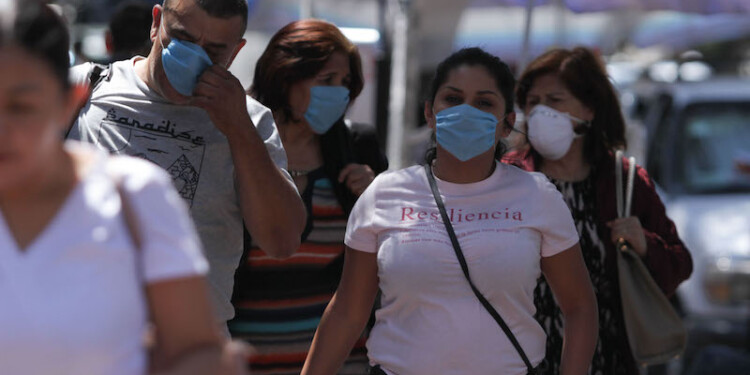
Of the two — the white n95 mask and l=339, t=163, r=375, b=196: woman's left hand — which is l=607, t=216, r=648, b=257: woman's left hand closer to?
the white n95 mask

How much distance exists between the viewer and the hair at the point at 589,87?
165 inches

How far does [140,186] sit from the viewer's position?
5.93 feet

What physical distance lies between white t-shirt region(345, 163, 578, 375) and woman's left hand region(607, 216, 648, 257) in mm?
722

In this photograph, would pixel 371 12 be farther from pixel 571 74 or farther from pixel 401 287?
pixel 401 287

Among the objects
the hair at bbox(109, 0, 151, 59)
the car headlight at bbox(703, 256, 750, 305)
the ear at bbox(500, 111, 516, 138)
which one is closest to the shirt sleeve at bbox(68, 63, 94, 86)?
the ear at bbox(500, 111, 516, 138)

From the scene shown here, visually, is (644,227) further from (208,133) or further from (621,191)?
(208,133)

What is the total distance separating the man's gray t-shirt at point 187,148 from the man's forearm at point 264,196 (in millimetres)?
78

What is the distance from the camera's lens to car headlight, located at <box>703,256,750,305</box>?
695cm

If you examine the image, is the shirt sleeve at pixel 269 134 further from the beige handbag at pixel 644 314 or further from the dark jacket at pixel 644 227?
the beige handbag at pixel 644 314

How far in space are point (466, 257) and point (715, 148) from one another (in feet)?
16.8

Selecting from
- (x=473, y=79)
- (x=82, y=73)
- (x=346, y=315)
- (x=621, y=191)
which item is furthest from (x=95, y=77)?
(x=621, y=191)

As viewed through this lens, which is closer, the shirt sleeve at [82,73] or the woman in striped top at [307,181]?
the shirt sleeve at [82,73]

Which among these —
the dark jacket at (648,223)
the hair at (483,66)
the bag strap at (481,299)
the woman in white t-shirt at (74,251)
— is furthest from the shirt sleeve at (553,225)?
the woman in white t-shirt at (74,251)

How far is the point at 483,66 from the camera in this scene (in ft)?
11.1
